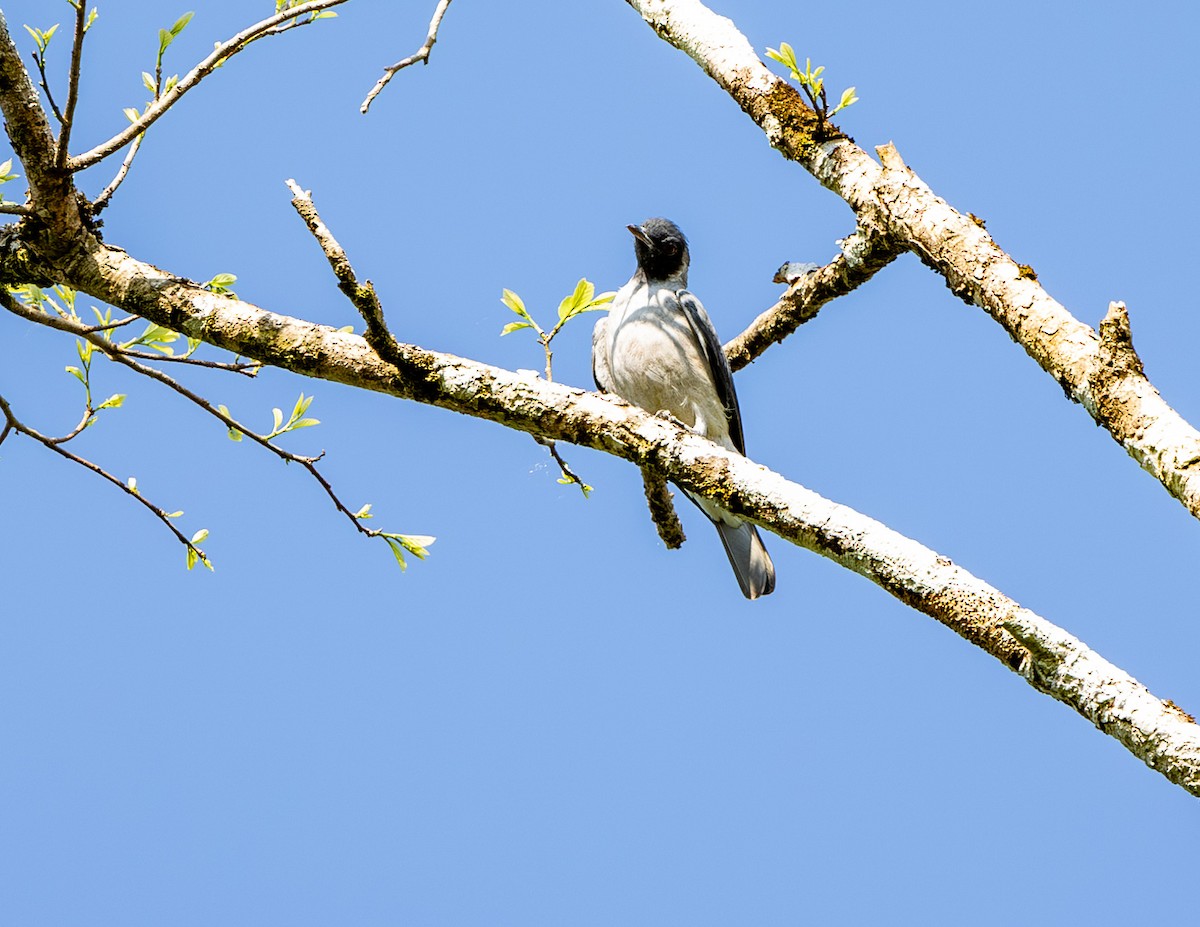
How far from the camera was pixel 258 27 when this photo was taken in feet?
13.0

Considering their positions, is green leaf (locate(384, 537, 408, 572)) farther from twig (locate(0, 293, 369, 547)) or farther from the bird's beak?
the bird's beak

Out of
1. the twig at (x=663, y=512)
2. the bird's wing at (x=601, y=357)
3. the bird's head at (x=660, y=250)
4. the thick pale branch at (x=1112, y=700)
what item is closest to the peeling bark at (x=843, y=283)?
the thick pale branch at (x=1112, y=700)

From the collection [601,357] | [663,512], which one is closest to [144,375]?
[663,512]

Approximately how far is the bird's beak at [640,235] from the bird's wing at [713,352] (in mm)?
482

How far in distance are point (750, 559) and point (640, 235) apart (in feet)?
7.18

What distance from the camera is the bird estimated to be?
22.5ft

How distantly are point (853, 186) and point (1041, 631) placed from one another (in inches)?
65.1

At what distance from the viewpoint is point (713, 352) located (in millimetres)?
6926

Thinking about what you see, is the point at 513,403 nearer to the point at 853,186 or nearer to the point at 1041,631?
the point at 853,186

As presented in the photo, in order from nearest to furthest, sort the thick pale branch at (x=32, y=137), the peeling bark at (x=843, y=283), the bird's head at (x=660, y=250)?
the peeling bark at (x=843, y=283) < the thick pale branch at (x=32, y=137) < the bird's head at (x=660, y=250)

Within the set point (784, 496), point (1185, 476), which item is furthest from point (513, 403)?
point (1185, 476)

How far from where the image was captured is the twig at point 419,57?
13.9ft

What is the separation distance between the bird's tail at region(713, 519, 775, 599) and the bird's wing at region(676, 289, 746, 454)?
2.37 ft

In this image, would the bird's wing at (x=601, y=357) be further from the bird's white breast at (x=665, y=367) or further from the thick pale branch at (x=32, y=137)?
the thick pale branch at (x=32, y=137)
